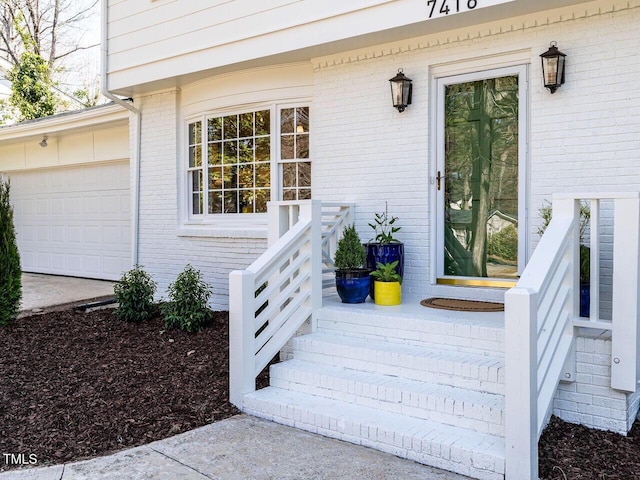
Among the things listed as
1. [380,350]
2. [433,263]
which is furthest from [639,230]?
[433,263]

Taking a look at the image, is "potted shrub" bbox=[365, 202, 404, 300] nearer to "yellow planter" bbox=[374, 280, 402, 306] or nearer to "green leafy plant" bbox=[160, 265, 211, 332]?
"yellow planter" bbox=[374, 280, 402, 306]

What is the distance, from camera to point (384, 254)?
5371 millimetres

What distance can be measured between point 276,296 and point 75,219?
7332 millimetres

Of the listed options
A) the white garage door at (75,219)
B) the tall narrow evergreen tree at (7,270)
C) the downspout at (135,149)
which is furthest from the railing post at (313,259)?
the white garage door at (75,219)

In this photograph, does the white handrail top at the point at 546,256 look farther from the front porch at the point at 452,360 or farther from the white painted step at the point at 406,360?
the white painted step at the point at 406,360

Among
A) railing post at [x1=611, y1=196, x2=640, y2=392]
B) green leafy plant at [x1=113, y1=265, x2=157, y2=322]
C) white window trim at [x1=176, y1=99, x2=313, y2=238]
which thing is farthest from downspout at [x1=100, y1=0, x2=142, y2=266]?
railing post at [x1=611, y1=196, x2=640, y2=392]

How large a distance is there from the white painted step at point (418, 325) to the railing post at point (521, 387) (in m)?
0.89

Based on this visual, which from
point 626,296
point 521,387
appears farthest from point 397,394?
point 626,296

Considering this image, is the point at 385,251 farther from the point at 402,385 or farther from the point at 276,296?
the point at 402,385

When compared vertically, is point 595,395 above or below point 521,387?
below

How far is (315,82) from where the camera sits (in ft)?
20.8

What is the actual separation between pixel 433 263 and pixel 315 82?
7.84ft

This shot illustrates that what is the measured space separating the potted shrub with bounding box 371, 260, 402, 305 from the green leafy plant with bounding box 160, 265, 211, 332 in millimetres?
2243

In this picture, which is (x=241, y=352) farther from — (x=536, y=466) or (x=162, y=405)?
(x=536, y=466)
